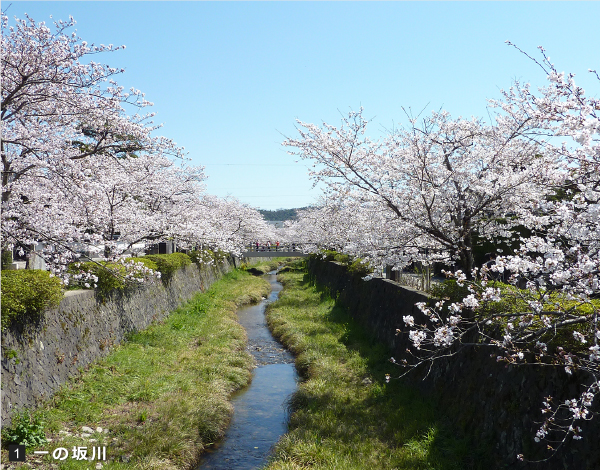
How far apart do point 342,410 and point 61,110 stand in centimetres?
806

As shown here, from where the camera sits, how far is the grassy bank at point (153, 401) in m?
7.18

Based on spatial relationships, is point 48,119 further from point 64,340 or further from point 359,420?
point 359,420

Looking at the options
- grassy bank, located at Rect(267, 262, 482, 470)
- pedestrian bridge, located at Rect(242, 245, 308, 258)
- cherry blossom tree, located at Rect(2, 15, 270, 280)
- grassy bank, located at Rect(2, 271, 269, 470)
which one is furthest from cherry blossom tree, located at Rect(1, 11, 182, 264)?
pedestrian bridge, located at Rect(242, 245, 308, 258)

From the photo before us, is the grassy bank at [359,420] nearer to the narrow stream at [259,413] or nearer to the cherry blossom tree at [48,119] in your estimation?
the narrow stream at [259,413]

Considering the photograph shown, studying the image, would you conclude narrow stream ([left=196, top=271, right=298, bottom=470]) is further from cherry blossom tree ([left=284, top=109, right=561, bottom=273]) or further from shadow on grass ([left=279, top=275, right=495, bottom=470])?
cherry blossom tree ([left=284, top=109, right=561, bottom=273])

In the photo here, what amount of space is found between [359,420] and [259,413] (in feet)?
8.76

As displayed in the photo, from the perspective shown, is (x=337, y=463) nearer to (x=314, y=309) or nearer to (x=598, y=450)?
(x=598, y=450)

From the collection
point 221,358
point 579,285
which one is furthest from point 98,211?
point 579,285

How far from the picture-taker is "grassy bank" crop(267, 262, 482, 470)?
21.7ft

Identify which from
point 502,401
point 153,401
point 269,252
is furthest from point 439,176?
point 269,252

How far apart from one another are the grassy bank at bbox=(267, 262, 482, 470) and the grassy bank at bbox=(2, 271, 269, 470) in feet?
5.45

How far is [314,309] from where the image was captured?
762 inches

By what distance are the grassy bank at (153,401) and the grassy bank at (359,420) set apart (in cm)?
166

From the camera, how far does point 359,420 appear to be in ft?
27.1
